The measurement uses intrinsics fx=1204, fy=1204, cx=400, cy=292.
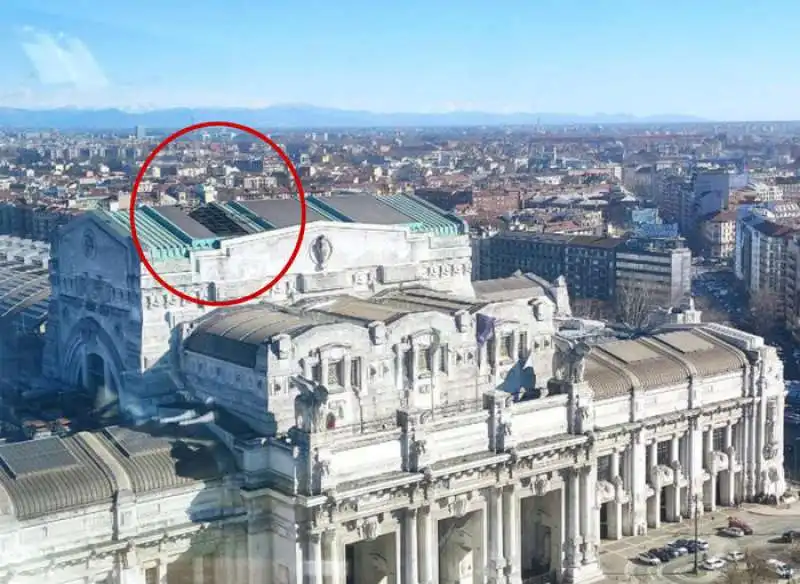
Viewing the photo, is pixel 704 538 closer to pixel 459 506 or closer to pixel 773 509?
pixel 773 509

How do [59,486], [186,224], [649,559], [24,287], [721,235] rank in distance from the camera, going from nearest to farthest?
[59,486] < [649,559] < [186,224] < [24,287] < [721,235]

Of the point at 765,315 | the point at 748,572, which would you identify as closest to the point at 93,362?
the point at 748,572

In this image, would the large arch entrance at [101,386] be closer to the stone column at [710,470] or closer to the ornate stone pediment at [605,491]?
the ornate stone pediment at [605,491]

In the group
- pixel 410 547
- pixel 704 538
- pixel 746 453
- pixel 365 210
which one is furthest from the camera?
pixel 365 210

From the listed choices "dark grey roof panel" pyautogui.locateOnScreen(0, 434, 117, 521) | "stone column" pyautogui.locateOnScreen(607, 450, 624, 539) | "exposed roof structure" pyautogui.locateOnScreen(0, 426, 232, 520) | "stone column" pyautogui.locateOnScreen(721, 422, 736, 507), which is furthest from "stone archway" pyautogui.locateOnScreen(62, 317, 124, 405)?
"stone column" pyautogui.locateOnScreen(721, 422, 736, 507)

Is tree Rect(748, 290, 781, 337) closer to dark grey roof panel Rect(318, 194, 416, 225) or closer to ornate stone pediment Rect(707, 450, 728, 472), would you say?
ornate stone pediment Rect(707, 450, 728, 472)

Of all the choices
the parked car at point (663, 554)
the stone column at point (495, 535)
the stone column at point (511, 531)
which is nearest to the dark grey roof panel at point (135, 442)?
the stone column at point (495, 535)
